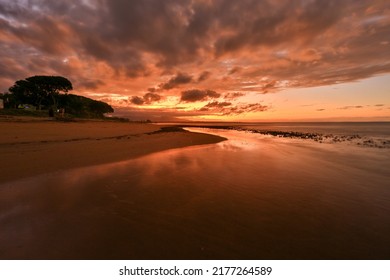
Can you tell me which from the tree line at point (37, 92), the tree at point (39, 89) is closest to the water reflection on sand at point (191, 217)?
the tree line at point (37, 92)

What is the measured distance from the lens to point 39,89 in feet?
146

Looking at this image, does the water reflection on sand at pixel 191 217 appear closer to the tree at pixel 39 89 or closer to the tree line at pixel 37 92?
the tree line at pixel 37 92

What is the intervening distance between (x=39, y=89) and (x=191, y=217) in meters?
56.6

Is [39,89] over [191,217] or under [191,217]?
over

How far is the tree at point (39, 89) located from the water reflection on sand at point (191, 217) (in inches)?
1963

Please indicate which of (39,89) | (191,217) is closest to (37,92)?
(39,89)

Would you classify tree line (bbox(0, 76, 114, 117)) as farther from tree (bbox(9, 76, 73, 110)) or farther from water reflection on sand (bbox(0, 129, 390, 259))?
water reflection on sand (bbox(0, 129, 390, 259))

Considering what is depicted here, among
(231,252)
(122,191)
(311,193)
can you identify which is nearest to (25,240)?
(122,191)

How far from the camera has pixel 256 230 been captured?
12.5 feet

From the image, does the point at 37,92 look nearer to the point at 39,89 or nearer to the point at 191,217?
the point at 39,89

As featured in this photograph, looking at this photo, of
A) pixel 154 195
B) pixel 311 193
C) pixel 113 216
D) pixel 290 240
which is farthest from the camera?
pixel 311 193
